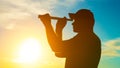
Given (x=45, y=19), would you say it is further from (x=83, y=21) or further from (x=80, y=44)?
(x=80, y=44)

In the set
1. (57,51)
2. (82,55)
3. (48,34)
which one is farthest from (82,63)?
(48,34)

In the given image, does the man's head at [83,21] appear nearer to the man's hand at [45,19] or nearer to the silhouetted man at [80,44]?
the silhouetted man at [80,44]

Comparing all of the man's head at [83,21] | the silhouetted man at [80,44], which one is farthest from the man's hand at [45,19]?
the man's head at [83,21]

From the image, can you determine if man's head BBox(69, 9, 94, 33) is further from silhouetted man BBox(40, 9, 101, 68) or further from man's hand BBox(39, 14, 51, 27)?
man's hand BBox(39, 14, 51, 27)

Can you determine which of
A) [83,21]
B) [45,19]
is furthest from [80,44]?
[45,19]

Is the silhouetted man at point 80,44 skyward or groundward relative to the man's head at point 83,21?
groundward

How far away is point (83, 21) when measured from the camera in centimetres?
753

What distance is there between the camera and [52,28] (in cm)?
769

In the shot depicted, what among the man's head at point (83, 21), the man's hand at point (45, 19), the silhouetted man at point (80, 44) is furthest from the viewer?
the man's hand at point (45, 19)

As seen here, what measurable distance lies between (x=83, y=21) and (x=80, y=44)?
0.67 m

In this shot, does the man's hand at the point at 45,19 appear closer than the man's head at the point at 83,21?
No

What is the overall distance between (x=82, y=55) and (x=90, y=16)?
1107 mm

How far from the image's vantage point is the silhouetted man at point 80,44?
7.12 metres

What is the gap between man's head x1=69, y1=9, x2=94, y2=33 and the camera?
7449 mm
